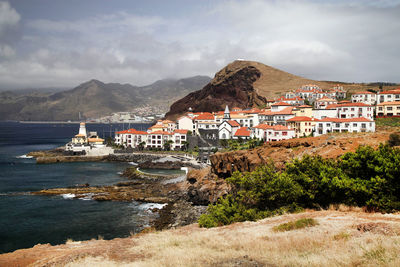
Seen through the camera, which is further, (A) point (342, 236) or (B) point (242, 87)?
(B) point (242, 87)

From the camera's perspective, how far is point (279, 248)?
12969 millimetres

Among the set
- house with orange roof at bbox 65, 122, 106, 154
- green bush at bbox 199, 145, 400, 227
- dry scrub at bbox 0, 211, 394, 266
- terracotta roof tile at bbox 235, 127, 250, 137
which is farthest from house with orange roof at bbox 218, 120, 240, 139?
dry scrub at bbox 0, 211, 394, 266

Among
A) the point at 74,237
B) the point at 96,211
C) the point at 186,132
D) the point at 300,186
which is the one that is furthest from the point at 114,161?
the point at 300,186

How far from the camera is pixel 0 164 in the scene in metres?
82.0

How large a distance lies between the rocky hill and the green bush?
120653mm

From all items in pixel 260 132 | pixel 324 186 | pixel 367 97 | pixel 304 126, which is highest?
pixel 367 97

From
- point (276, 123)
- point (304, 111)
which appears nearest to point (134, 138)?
point (276, 123)

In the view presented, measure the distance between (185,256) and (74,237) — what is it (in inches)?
1031

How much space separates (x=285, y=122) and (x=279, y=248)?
68.7 meters

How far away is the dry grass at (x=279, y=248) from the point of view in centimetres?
1043

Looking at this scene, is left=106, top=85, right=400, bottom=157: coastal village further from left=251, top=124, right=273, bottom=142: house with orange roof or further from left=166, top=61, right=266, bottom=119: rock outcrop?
left=166, top=61, right=266, bottom=119: rock outcrop

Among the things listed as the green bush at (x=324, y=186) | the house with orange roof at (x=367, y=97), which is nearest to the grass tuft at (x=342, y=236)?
the green bush at (x=324, y=186)

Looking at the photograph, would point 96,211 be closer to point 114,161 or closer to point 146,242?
point 146,242

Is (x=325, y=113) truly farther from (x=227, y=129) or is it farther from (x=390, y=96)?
(x=227, y=129)
